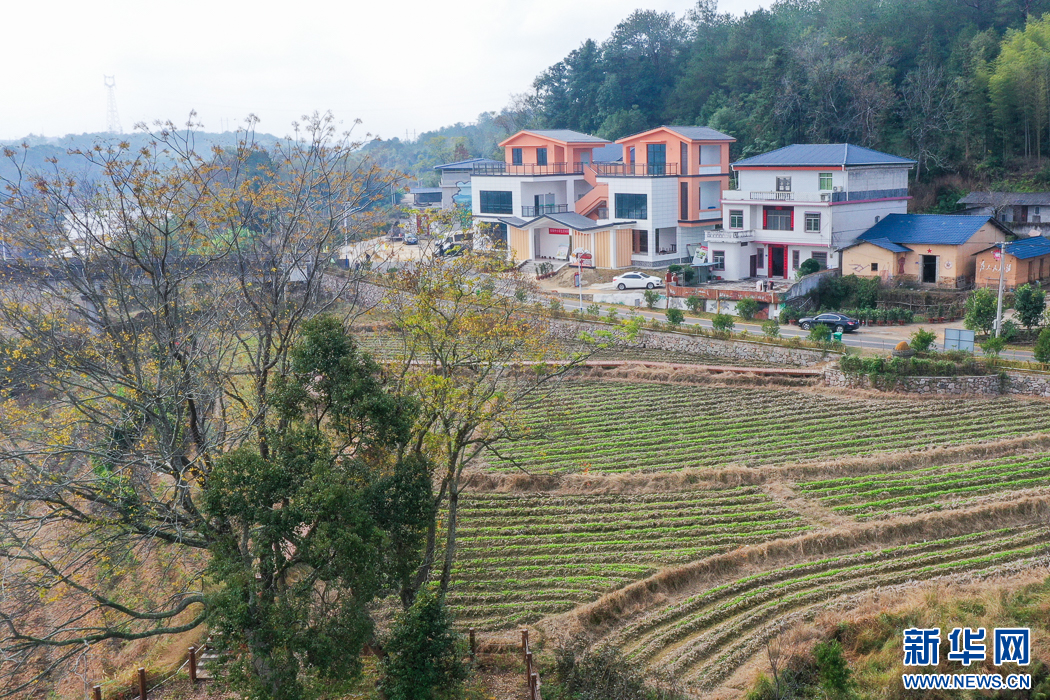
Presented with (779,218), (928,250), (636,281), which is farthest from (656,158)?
(928,250)

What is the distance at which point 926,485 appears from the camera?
19.4 metres

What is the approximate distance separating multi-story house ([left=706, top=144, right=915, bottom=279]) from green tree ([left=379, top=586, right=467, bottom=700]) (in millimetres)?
31273

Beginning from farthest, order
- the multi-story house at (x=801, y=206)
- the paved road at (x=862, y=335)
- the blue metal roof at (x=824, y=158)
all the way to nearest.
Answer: the blue metal roof at (x=824, y=158)
the multi-story house at (x=801, y=206)
the paved road at (x=862, y=335)

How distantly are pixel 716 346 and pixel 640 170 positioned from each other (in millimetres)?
18588

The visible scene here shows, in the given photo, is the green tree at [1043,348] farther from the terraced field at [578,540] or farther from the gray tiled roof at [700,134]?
the gray tiled roof at [700,134]

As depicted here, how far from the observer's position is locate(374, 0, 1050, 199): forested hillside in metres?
46.6

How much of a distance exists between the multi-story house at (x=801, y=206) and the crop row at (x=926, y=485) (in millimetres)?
19604

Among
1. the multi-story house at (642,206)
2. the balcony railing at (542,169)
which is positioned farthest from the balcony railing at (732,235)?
the balcony railing at (542,169)

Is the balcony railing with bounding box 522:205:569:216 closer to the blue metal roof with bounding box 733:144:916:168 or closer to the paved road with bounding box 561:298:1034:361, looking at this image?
the blue metal roof with bounding box 733:144:916:168

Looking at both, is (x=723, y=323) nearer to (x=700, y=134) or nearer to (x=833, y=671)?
(x=700, y=134)

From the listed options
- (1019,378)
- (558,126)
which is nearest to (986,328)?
(1019,378)

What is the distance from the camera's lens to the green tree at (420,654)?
459 inches

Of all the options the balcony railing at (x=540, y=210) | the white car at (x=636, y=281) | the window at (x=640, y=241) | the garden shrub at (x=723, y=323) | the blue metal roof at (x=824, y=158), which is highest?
the blue metal roof at (x=824, y=158)

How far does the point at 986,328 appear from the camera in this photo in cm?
2880
